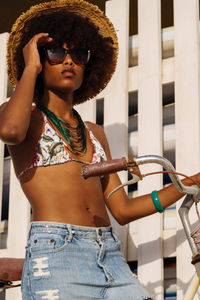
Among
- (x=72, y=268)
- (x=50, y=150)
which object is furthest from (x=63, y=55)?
(x=72, y=268)

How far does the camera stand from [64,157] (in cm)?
336

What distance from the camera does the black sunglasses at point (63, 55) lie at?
353 cm

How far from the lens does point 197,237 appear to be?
3090 mm

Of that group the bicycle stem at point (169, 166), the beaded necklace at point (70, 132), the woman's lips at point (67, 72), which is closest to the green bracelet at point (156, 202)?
the bicycle stem at point (169, 166)

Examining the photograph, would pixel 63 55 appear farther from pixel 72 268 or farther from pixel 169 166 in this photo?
pixel 72 268

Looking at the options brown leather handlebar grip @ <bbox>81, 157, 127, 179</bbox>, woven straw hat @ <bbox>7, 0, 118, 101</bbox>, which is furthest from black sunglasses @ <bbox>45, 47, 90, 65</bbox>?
brown leather handlebar grip @ <bbox>81, 157, 127, 179</bbox>

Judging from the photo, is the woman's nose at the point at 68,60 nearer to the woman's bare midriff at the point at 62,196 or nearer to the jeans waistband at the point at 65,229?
the woman's bare midriff at the point at 62,196

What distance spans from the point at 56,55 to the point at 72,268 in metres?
1.23

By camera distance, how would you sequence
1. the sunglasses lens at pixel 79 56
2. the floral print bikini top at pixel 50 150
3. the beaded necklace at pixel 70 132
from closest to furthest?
the floral print bikini top at pixel 50 150
the beaded necklace at pixel 70 132
the sunglasses lens at pixel 79 56

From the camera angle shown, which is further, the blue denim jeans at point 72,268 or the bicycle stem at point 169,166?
the blue denim jeans at point 72,268

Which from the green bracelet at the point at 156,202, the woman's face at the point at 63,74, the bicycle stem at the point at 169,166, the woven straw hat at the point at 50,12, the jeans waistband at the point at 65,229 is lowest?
the jeans waistband at the point at 65,229

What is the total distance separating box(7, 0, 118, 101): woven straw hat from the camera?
3.71 metres

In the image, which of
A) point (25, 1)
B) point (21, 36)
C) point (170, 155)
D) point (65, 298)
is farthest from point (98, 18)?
point (25, 1)

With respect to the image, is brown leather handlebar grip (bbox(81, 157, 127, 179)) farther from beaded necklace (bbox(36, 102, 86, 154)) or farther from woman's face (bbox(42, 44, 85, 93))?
woman's face (bbox(42, 44, 85, 93))
